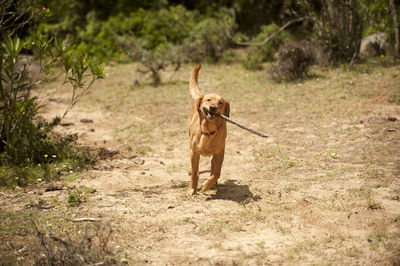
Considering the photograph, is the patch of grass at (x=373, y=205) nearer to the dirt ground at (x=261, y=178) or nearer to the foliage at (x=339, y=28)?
the dirt ground at (x=261, y=178)

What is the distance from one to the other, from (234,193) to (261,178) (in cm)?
72

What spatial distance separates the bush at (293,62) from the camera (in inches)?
431

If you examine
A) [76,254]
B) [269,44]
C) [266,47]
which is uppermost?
[269,44]

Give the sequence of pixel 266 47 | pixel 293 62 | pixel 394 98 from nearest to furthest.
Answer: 1. pixel 394 98
2. pixel 293 62
3. pixel 266 47

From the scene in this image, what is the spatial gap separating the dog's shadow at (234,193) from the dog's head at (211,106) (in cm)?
109

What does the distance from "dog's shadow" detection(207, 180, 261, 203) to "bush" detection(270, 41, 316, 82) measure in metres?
6.15

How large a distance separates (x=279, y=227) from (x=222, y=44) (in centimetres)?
1188

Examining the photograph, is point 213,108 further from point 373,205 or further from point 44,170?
point 44,170

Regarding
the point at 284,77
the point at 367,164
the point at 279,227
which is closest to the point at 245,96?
the point at 284,77

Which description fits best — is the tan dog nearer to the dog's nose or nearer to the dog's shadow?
the dog's nose

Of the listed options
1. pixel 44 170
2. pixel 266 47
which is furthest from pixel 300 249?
pixel 266 47

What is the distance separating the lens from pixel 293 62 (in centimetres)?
1098

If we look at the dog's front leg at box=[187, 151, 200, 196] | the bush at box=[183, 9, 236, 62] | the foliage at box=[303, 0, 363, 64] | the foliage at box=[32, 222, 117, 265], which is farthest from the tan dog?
the bush at box=[183, 9, 236, 62]

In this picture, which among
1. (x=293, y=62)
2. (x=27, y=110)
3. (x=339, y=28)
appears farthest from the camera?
(x=339, y=28)
